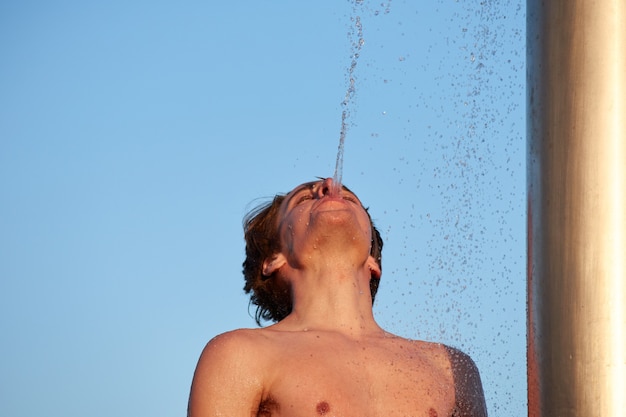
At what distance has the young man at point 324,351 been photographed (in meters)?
5.13

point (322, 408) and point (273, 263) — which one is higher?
point (273, 263)

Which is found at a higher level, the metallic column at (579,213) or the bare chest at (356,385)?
the metallic column at (579,213)

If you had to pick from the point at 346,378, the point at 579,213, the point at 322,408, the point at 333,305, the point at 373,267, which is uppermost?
the point at 579,213

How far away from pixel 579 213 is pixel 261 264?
15.6ft

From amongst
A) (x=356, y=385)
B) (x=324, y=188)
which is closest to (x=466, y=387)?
(x=356, y=385)

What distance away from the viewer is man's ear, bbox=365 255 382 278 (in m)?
6.41

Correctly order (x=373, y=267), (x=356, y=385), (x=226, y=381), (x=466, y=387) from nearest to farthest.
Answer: (x=226, y=381)
(x=356, y=385)
(x=466, y=387)
(x=373, y=267)

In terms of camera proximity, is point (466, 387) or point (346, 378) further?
point (466, 387)

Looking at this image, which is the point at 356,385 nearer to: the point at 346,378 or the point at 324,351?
the point at 346,378

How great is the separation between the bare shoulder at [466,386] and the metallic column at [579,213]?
3.41 meters

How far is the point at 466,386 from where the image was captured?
560 cm

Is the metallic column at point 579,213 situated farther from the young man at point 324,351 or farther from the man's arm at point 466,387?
the man's arm at point 466,387

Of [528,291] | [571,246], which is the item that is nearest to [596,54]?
[571,246]

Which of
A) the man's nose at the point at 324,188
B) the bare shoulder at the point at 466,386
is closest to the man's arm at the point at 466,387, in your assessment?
the bare shoulder at the point at 466,386
